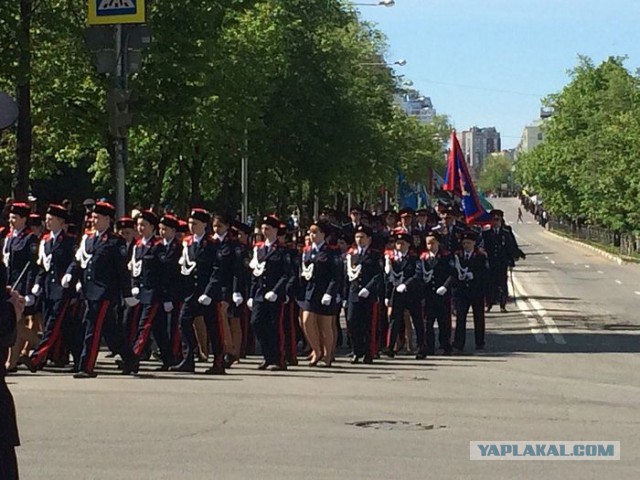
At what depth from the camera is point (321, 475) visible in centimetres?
986

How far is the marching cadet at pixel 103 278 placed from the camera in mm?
16734

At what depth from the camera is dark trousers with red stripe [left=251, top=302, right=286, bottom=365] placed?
59.8 ft

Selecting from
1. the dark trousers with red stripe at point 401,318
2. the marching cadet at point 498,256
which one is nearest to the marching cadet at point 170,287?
the dark trousers with red stripe at point 401,318

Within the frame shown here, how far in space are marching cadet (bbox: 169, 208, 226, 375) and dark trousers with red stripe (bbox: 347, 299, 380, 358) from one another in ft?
7.91

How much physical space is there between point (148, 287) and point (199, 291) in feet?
2.04

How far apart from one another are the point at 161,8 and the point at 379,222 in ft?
16.4

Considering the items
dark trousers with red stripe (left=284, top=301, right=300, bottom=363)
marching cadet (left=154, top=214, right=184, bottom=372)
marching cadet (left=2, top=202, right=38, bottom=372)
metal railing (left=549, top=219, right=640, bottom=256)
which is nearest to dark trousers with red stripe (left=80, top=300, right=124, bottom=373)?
marching cadet (left=154, top=214, right=184, bottom=372)

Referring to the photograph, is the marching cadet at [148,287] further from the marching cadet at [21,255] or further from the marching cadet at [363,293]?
the marching cadet at [363,293]

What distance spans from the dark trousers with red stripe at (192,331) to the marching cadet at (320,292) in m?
1.65

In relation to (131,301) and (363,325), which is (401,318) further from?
(131,301)

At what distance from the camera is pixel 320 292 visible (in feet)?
62.2

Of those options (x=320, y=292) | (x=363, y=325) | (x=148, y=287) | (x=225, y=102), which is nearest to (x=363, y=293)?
(x=363, y=325)

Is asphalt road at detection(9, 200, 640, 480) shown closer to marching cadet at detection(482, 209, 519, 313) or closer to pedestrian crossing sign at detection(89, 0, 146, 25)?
pedestrian crossing sign at detection(89, 0, 146, 25)

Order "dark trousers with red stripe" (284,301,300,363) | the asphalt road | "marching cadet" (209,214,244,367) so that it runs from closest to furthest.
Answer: the asphalt road → "marching cadet" (209,214,244,367) → "dark trousers with red stripe" (284,301,300,363)
